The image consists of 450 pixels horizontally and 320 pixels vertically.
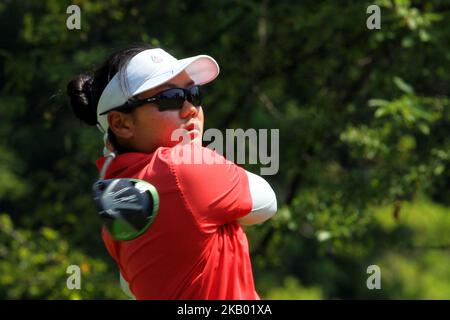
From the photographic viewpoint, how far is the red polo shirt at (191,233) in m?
2.11

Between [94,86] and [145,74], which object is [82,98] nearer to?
[94,86]

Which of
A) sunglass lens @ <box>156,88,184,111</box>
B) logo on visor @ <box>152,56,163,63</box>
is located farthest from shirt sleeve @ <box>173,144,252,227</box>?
logo on visor @ <box>152,56,163,63</box>

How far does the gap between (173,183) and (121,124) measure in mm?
241

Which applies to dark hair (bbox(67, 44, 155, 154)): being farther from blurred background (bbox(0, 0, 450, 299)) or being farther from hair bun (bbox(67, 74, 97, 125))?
blurred background (bbox(0, 0, 450, 299))

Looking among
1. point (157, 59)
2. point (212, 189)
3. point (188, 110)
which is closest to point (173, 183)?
point (212, 189)

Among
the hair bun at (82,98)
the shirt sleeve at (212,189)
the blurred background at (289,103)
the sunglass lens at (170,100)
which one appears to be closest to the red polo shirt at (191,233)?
the shirt sleeve at (212,189)

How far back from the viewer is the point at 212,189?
214 cm

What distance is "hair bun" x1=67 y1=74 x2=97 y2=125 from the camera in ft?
7.73

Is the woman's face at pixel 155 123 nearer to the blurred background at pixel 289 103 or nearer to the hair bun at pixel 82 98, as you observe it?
the hair bun at pixel 82 98

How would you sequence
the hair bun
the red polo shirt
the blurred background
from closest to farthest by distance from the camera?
the red polo shirt
the hair bun
the blurred background

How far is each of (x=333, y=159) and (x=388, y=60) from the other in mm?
710

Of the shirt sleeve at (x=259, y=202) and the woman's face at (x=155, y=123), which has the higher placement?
the woman's face at (x=155, y=123)

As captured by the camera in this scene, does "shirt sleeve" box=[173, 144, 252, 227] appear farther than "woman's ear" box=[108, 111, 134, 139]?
No
